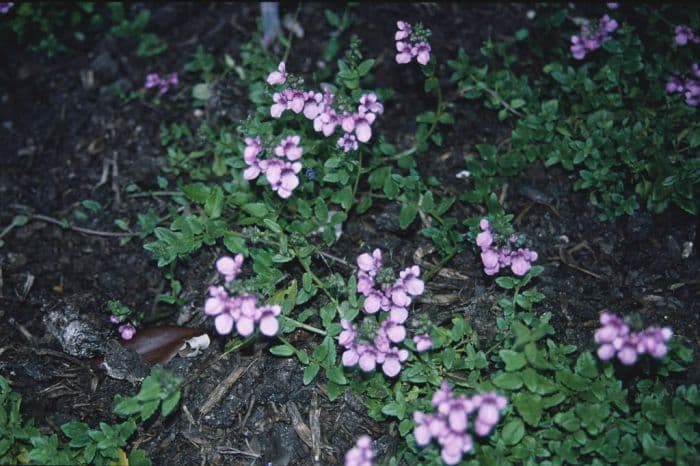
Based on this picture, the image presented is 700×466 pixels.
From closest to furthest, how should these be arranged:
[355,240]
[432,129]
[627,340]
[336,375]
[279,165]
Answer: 1. [627,340]
2. [336,375]
3. [279,165]
4. [355,240]
5. [432,129]

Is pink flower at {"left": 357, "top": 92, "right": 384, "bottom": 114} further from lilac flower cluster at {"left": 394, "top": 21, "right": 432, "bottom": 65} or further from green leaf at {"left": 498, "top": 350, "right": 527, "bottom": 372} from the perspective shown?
green leaf at {"left": 498, "top": 350, "right": 527, "bottom": 372}

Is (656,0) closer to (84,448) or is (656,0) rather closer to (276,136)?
(276,136)

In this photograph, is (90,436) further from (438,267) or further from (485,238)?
(485,238)

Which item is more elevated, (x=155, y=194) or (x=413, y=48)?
(x=413, y=48)

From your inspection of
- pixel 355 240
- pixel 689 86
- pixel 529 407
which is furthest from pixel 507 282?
pixel 689 86

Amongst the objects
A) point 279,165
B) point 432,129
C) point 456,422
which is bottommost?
point 456,422

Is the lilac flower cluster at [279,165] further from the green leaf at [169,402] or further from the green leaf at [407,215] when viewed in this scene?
the green leaf at [169,402]

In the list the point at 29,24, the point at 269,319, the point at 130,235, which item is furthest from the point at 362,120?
the point at 29,24
